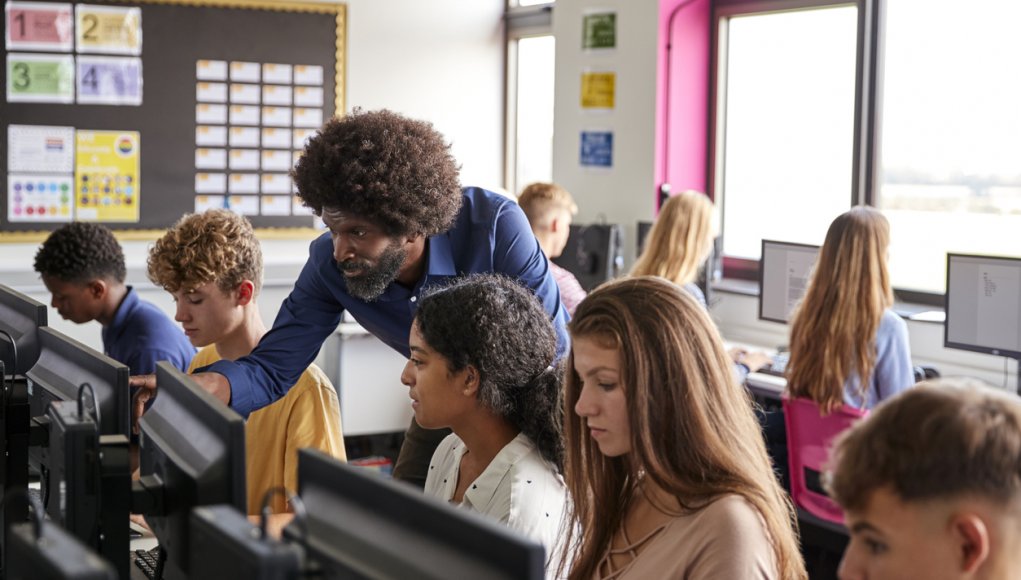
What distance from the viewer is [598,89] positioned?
539 centimetres

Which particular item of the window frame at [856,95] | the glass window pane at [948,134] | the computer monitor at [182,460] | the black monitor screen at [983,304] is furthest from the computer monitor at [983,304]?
the computer monitor at [182,460]

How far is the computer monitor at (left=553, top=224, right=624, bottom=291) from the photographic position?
5090 millimetres

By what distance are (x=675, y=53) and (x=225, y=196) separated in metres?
2.17

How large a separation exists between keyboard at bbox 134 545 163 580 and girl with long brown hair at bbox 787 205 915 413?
199 centimetres

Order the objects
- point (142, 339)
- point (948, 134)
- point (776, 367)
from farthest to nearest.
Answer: point (948, 134) → point (776, 367) → point (142, 339)

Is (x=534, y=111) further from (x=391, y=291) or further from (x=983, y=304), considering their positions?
(x=391, y=291)

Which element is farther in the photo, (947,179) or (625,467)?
(947,179)

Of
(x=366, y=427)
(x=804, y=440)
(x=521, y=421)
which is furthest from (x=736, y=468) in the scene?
(x=366, y=427)

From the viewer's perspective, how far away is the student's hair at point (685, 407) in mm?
1543

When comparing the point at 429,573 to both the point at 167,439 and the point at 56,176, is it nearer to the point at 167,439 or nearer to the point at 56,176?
the point at 167,439

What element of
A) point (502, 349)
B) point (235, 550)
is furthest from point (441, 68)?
point (235, 550)

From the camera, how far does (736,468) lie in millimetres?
1549

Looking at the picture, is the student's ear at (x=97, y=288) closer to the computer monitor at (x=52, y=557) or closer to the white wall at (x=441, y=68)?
the computer monitor at (x=52, y=557)

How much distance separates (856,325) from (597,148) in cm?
222
